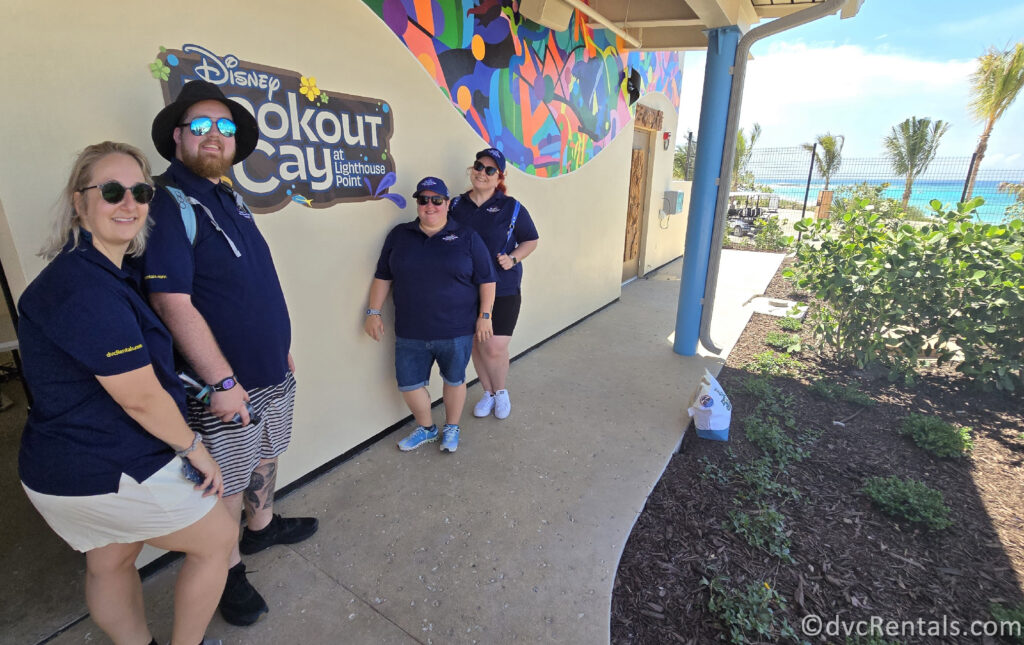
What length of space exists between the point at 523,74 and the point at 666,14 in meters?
1.62

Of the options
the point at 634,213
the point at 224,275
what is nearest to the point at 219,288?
the point at 224,275

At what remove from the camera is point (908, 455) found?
9.84 ft

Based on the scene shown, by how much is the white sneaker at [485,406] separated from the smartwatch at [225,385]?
6.55 feet

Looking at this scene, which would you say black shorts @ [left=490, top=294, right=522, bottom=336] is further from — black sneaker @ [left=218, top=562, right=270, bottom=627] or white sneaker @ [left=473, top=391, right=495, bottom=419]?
black sneaker @ [left=218, top=562, right=270, bottom=627]

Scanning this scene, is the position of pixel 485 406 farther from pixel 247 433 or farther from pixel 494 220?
pixel 247 433

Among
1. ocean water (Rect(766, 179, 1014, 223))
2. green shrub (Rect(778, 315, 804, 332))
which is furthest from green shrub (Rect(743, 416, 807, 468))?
ocean water (Rect(766, 179, 1014, 223))

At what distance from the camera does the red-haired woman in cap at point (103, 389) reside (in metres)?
1.14

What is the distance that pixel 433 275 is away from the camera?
2.73 metres

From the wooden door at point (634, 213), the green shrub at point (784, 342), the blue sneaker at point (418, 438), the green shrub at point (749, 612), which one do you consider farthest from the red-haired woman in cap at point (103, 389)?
the wooden door at point (634, 213)

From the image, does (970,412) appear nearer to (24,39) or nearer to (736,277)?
(736,277)

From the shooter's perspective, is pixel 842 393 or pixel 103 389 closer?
pixel 103 389

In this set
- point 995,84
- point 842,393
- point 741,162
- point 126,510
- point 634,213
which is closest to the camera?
point 126,510

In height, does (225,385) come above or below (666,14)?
below
